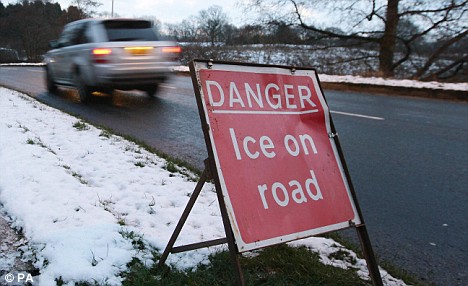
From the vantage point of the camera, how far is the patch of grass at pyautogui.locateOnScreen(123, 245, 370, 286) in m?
2.34

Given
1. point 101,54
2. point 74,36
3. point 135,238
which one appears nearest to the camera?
point 135,238

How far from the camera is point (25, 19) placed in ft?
168

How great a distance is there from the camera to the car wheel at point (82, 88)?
368 inches

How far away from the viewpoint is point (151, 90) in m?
10.3

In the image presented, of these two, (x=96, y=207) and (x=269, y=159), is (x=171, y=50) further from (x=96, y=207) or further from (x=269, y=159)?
(x=269, y=159)

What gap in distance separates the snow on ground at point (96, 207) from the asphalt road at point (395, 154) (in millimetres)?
553

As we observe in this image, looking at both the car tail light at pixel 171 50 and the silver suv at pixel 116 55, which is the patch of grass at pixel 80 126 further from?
the car tail light at pixel 171 50

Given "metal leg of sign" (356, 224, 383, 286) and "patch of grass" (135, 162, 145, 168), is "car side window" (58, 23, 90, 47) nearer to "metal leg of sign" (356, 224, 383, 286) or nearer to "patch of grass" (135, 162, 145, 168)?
"patch of grass" (135, 162, 145, 168)

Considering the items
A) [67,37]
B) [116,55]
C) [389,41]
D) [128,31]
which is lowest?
[389,41]

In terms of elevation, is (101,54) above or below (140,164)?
above

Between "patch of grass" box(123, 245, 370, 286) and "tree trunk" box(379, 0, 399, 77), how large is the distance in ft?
50.8

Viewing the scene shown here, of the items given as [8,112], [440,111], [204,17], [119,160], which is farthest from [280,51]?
[204,17]

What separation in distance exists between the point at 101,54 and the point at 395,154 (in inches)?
240

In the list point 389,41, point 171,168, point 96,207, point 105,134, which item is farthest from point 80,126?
point 389,41
